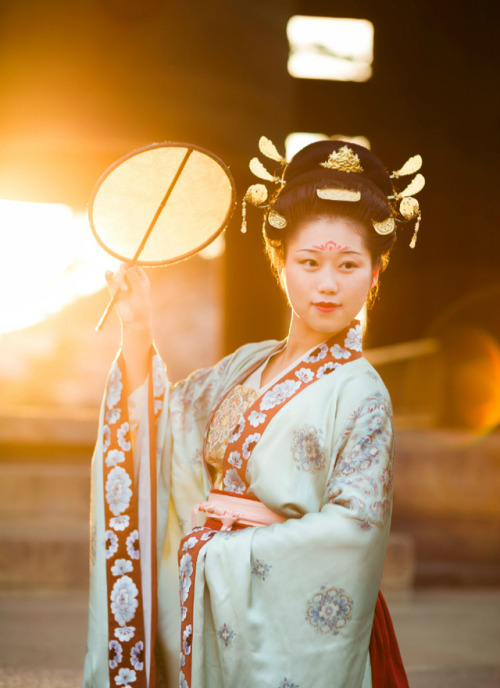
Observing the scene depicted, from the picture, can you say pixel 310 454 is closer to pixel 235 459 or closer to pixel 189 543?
pixel 235 459

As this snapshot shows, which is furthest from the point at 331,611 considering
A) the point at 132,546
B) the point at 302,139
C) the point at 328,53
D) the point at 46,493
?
the point at 328,53

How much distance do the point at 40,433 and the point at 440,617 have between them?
3770 mm

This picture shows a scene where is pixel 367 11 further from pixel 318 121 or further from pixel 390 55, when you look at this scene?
pixel 318 121

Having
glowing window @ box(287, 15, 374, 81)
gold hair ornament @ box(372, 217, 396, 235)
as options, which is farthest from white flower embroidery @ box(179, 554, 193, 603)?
glowing window @ box(287, 15, 374, 81)

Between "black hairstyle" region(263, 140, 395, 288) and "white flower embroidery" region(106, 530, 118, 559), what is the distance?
1.00m

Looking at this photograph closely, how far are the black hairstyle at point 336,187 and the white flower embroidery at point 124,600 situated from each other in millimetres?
1102

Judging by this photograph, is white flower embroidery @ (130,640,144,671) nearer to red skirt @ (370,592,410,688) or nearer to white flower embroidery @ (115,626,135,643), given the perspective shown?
white flower embroidery @ (115,626,135,643)

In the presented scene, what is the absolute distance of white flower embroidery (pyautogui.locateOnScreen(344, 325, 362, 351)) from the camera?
2158 mm

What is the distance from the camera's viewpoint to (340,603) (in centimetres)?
185

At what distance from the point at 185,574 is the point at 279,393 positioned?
1.80 feet

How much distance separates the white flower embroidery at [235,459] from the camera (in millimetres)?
2047

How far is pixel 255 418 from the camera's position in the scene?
2057 mm

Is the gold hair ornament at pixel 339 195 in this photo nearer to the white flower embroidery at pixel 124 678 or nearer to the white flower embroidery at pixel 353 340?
the white flower embroidery at pixel 353 340

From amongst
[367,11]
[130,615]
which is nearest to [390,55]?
[367,11]
